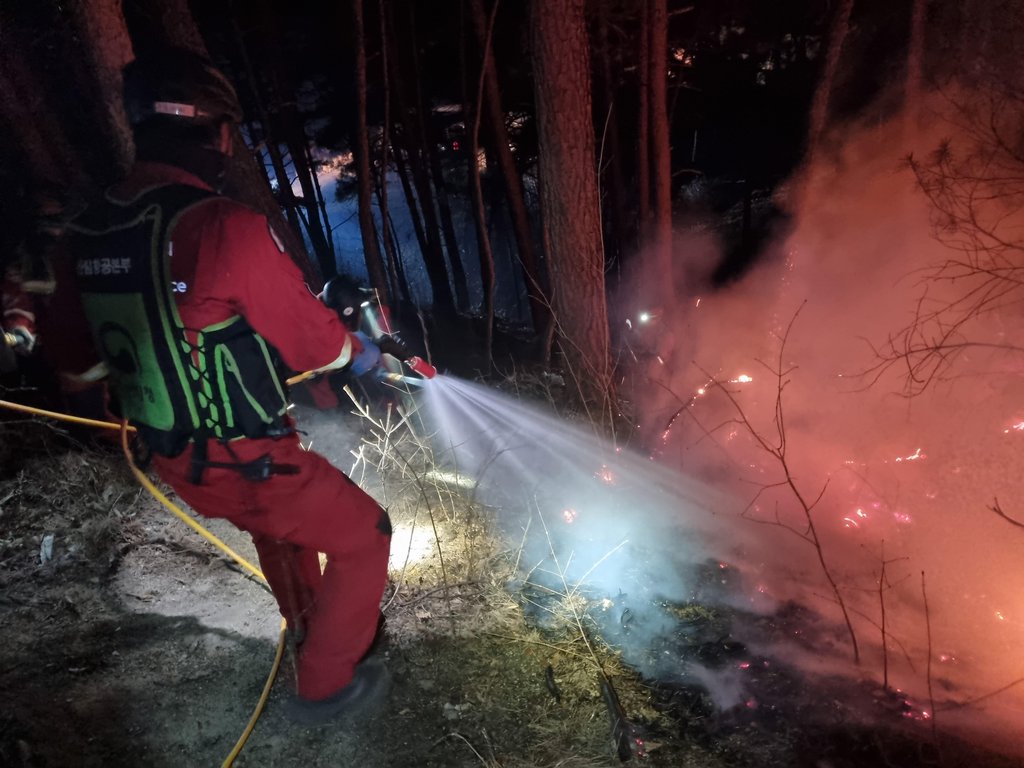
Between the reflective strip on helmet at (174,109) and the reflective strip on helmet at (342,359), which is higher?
the reflective strip on helmet at (174,109)

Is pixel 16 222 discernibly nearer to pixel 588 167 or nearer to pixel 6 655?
pixel 6 655

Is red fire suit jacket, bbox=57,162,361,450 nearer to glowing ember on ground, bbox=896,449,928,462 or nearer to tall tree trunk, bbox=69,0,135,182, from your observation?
tall tree trunk, bbox=69,0,135,182

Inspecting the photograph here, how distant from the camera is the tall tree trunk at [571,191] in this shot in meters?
4.55

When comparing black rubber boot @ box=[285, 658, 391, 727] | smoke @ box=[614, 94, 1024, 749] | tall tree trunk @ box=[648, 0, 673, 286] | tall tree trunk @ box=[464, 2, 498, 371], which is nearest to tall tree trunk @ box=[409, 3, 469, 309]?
tall tree trunk @ box=[464, 2, 498, 371]

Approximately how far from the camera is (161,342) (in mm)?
2111

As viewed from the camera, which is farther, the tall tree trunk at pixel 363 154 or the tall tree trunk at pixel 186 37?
the tall tree trunk at pixel 363 154

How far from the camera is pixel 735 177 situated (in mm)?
18688

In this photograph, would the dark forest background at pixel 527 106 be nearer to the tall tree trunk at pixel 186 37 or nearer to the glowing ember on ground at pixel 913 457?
the tall tree trunk at pixel 186 37


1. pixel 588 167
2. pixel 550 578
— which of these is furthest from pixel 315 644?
pixel 588 167

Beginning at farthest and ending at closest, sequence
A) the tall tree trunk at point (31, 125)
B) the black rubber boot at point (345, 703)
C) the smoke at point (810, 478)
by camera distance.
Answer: the tall tree trunk at point (31, 125), the smoke at point (810, 478), the black rubber boot at point (345, 703)

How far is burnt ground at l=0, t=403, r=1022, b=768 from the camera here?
248 centimetres

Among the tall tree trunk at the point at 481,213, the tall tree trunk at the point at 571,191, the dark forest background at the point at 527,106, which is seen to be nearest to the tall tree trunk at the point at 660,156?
the dark forest background at the point at 527,106

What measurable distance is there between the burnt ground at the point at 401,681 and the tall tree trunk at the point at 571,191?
2090mm

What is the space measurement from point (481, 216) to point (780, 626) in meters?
7.01
